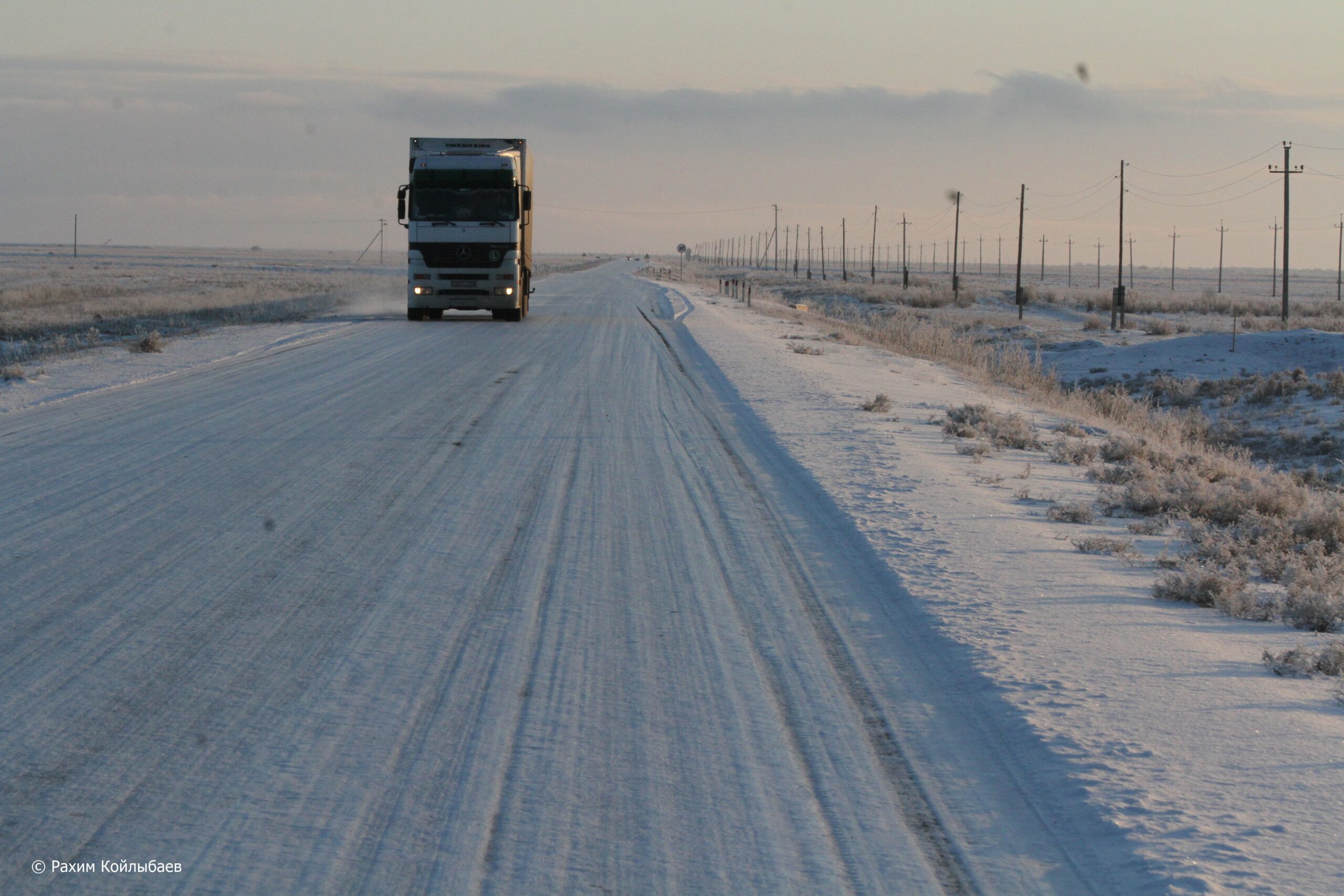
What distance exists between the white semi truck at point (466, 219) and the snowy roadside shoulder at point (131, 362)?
2.57 m

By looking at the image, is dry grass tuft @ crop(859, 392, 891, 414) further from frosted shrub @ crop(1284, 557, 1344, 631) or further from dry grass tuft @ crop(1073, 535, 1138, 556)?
frosted shrub @ crop(1284, 557, 1344, 631)

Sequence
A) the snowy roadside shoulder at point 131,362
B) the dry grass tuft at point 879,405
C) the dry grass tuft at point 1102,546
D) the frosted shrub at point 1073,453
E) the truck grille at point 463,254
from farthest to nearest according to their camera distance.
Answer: the truck grille at point 463,254 → the dry grass tuft at point 879,405 → the snowy roadside shoulder at point 131,362 → the frosted shrub at point 1073,453 → the dry grass tuft at point 1102,546

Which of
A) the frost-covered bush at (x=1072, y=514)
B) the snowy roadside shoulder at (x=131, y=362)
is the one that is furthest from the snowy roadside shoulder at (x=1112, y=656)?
the snowy roadside shoulder at (x=131, y=362)

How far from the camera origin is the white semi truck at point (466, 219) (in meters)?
25.9

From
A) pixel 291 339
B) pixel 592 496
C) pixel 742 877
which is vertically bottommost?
pixel 742 877

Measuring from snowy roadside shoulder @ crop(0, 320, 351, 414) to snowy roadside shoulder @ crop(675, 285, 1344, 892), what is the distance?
894 centimetres

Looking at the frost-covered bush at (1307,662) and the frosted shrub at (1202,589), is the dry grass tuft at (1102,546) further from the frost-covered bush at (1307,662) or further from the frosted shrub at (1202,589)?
the frost-covered bush at (1307,662)

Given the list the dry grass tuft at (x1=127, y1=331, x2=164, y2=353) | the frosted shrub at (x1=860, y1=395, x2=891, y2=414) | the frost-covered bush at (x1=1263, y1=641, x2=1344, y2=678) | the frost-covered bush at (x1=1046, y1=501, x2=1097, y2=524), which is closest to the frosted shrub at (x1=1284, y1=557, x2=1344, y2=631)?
the frost-covered bush at (x1=1263, y1=641, x2=1344, y2=678)

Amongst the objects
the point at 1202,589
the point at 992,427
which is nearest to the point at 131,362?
the point at 992,427

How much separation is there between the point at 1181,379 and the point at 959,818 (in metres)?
27.3

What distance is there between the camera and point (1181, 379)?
28344 mm

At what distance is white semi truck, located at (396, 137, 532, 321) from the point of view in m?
25.9

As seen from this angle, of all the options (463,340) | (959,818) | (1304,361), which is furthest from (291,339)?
(1304,361)

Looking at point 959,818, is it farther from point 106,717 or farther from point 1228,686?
point 106,717
